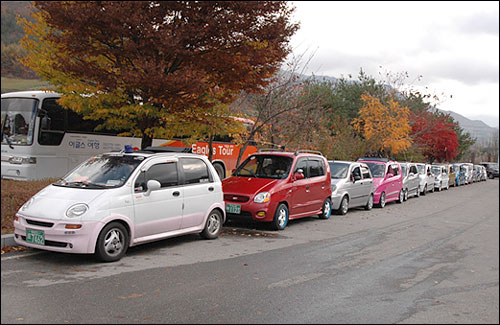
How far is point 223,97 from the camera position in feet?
40.5

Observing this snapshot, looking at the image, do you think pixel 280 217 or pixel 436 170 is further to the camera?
pixel 436 170

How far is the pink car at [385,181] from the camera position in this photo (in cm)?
1878

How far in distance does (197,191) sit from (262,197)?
2273 mm

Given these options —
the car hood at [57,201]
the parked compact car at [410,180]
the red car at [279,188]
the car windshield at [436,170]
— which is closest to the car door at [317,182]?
the red car at [279,188]

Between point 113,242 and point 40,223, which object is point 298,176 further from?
point 40,223

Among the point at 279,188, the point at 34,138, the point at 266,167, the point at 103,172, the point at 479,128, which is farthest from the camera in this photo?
the point at 34,138

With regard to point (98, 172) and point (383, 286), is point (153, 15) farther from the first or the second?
→ point (383, 286)

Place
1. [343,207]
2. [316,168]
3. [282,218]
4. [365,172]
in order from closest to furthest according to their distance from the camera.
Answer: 1. [282,218]
2. [316,168]
3. [343,207]
4. [365,172]

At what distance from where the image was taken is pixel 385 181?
19.3 metres

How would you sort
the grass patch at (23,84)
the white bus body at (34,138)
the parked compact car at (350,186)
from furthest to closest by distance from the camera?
the parked compact car at (350,186) < the white bus body at (34,138) < the grass patch at (23,84)

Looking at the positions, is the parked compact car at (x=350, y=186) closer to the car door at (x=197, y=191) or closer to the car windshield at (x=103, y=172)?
the car door at (x=197, y=191)

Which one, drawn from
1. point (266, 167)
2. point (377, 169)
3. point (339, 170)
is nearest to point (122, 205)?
point (266, 167)

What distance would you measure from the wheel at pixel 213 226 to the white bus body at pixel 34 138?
7451mm

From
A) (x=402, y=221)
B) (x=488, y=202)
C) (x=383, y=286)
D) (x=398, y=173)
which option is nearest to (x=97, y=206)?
(x=383, y=286)
